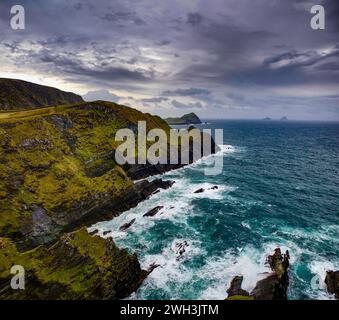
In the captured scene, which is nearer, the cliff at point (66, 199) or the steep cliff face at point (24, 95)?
the cliff at point (66, 199)

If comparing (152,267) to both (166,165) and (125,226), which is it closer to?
(125,226)

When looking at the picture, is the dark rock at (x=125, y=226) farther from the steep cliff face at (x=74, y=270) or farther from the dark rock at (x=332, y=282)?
the dark rock at (x=332, y=282)

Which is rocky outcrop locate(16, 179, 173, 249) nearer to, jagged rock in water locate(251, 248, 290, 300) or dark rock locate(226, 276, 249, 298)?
dark rock locate(226, 276, 249, 298)

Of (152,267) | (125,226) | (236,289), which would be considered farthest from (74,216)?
(236,289)

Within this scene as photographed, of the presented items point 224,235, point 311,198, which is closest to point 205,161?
point 311,198

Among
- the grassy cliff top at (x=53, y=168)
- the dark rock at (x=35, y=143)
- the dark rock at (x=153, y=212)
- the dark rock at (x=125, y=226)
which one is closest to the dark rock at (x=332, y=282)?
the dark rock at (x=153, y=212)

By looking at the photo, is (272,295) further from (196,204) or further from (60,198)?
(60,198)

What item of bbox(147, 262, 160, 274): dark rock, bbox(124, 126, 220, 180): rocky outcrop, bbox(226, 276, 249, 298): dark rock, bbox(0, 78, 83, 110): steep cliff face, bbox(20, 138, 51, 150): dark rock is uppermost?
bbox(0, 78, 83, 110): steep cliff face

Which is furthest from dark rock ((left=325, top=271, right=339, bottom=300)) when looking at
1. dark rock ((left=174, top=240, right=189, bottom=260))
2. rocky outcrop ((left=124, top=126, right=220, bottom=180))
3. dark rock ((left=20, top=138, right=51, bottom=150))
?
dark rock ((left=20, top=138, right=51, bottom=150))
